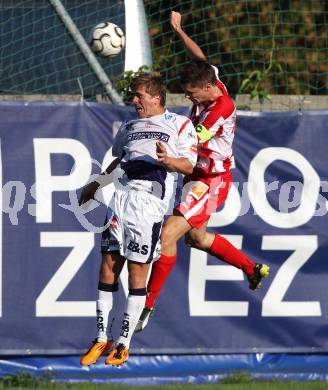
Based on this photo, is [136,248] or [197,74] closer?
[136,248]

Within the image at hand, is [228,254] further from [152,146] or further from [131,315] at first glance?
[152,146]

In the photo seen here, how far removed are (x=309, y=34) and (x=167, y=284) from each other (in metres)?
3.18

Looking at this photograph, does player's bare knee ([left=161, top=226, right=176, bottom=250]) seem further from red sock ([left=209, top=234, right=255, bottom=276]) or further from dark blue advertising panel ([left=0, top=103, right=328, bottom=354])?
dark blue advertising panel ([left=0, top=103, right=328, bottom=354])

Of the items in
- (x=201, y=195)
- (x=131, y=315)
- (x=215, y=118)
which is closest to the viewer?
(x=131, y=315)

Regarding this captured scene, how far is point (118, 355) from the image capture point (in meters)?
8.96

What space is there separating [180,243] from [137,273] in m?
2.44

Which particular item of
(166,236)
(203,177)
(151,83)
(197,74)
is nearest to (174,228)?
(166,236)

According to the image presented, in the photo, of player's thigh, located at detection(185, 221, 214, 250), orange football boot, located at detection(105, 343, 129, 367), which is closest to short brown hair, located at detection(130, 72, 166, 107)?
player's thigh, located at detection(185, 221, 214, 250)

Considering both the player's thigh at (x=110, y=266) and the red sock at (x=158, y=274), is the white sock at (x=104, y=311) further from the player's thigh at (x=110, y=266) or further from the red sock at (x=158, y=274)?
the red sock at (x=158, y=274)

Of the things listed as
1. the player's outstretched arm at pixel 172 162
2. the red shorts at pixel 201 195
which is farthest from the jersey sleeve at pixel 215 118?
the player's outstretched arm at pixel 172 162

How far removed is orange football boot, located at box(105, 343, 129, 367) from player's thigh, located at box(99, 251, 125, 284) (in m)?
Result: 0.48

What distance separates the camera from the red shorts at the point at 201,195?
32.1 feet

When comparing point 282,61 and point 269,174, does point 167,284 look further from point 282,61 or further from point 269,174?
point 282,61

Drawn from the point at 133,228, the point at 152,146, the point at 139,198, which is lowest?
the point at 133,228
